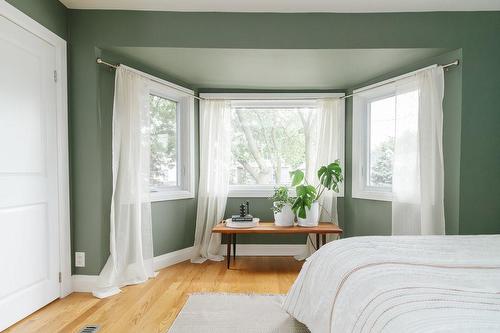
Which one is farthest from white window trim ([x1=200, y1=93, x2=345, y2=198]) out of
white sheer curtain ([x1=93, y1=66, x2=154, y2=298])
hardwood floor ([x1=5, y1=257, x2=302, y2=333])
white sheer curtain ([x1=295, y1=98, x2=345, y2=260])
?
white sheer curtain ([x1=93, y1=66, x2=154, y2=298])

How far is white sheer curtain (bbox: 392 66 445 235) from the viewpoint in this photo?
264cm

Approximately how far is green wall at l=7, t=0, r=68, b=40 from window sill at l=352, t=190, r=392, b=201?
11.2 ft

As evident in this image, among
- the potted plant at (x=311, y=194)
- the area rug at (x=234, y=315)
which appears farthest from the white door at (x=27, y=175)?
the potted plant at (x=311, y=194)

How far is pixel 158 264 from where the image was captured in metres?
3.23

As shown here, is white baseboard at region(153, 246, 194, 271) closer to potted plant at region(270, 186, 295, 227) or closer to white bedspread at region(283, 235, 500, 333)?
potted plant at region(270, 186, 295, 227)

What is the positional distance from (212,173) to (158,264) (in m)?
1.20

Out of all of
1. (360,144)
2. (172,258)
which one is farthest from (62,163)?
(360,144)

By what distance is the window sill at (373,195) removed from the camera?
325cm

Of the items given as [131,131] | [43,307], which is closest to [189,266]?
[43,307]

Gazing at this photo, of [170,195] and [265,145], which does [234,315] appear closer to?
[170,195]

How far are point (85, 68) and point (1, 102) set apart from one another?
2.63ft

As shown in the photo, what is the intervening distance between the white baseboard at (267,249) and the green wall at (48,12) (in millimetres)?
2831

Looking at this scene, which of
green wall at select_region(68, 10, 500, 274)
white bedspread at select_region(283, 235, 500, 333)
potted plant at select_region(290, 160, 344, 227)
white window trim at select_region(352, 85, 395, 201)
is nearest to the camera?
white bedspread at select_region(283, 235, 500, 333)

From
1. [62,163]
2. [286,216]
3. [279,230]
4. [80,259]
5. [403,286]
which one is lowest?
[80,259]
